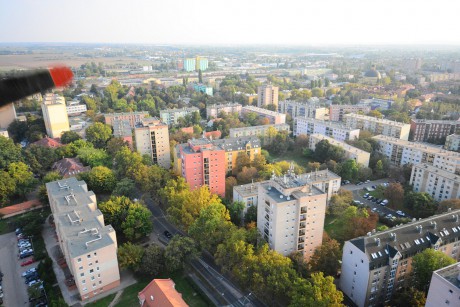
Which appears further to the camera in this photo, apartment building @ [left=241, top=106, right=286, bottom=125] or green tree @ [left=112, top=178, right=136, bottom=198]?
apartment building @ [left=241, top=106, right=286, bottom=125]

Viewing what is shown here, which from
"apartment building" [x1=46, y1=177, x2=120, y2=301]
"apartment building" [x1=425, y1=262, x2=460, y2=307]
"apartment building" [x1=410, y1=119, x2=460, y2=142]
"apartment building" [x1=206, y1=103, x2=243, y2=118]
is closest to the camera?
"apartment building" [x1=425, y1=262, x2=460, y2=307]

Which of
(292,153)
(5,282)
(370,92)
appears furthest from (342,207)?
(370,92)

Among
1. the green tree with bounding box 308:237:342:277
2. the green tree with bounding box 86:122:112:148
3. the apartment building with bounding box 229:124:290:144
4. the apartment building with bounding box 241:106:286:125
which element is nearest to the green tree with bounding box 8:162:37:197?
the green tree with bounding box 86:122:112:148

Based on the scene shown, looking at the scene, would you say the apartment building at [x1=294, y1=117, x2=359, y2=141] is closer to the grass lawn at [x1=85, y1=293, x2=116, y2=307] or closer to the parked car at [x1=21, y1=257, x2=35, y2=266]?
the grass lawn at [x1=85, y1=293, x2=116, y2=307]

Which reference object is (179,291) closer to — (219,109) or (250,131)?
(250,131)

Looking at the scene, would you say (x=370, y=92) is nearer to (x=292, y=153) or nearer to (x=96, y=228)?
(x=292, y=153)

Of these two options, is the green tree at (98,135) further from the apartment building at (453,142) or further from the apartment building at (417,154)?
the apartment building at (453,142)

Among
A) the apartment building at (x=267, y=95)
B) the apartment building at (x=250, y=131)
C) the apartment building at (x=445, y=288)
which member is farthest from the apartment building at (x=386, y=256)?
the apartment building at (x=267, y=95)
